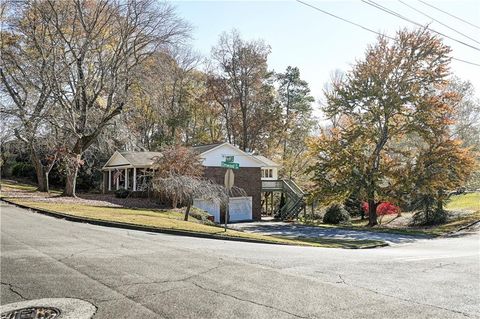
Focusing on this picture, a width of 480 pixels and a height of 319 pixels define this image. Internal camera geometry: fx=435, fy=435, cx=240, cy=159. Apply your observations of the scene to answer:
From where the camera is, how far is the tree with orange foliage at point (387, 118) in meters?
31.1

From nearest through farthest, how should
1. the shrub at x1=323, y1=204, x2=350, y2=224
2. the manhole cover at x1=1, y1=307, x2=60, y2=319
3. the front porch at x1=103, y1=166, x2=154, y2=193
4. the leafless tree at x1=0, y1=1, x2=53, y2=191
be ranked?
the manhole cover at x1=1, y1=307, x2=60, y2=319 < the leafless tree at x1=0, y1=1, x2=53, y2=191 < the shrub at x1=323, y1=204, x2=350, y2=224 < the front porch at x1=103, y1=166, x2=154, y2=193

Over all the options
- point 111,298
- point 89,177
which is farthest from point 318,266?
point 89,177

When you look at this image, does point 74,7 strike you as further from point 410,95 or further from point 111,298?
point 111,298

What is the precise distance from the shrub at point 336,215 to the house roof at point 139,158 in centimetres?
1574

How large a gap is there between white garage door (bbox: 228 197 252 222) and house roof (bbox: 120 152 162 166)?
804 cm

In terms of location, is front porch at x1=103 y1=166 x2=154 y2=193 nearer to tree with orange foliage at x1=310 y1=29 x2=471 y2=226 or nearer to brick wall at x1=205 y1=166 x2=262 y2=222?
brick wall at x1=205 y1=166 x2=262 y2=222

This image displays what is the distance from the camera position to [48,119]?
29.0 m

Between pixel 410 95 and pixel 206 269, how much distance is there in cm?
2704

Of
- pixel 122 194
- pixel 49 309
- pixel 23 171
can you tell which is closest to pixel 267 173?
pixel 122 194

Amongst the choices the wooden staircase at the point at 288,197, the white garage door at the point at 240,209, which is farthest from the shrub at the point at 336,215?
the white garage door at the point at 240,209

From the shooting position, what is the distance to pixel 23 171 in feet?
172

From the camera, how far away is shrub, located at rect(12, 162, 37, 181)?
51.8m

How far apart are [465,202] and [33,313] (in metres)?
43.9

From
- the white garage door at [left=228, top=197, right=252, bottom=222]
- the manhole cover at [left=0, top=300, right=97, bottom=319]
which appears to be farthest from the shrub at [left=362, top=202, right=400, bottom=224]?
the manhole cover at [left=0, top=300, right=97, bottom=319]
